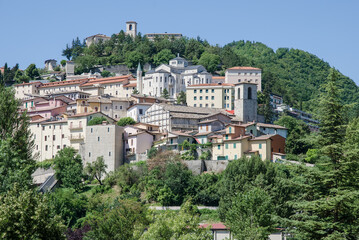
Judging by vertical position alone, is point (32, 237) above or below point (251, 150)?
below

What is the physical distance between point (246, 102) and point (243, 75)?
996 inches

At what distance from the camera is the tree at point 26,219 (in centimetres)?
2214

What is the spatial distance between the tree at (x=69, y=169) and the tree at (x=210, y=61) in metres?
55.3

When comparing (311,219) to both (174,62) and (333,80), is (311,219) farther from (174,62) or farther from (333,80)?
(174,62)

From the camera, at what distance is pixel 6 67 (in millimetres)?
137625

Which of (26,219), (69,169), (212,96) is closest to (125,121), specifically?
(69,169)

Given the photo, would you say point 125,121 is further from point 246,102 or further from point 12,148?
point 12,148

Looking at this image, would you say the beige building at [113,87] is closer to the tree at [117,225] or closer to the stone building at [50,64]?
the stone building at [50,64]

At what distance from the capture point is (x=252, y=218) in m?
37.0

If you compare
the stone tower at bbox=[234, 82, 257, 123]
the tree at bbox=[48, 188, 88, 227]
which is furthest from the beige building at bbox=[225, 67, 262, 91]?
the tree at bbox=[48, 188, 88, 227]

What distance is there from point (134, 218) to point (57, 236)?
787 inches

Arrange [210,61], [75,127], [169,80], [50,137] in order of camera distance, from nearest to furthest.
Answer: [75,127] < [50,137] < [169,80] < [210,61]

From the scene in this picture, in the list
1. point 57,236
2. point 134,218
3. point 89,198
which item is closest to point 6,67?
point 89,198

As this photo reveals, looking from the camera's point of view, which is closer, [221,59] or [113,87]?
[113,87]
